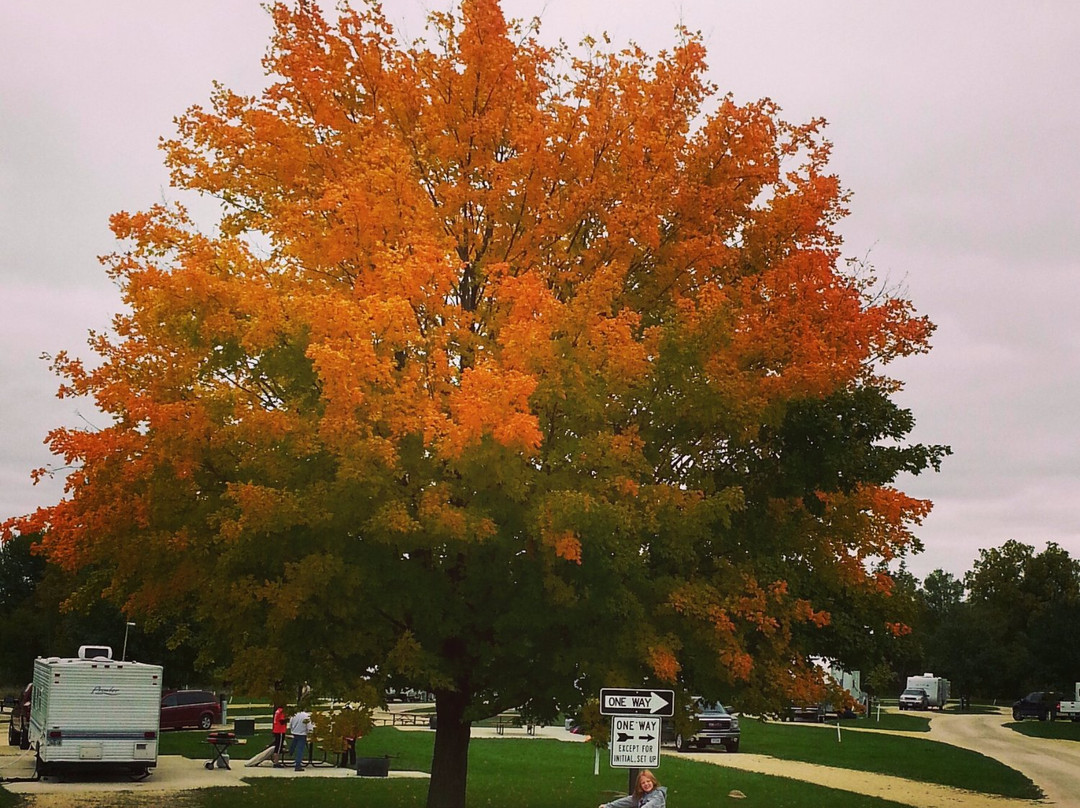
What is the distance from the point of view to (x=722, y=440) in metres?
16.2

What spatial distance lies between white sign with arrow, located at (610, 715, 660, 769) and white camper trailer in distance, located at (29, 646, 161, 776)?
17.5 metres

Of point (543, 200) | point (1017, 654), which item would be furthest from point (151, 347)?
point (1017, 654)

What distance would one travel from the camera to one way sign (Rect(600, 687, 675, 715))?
Result: 11719mm

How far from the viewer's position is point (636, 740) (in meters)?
11.7

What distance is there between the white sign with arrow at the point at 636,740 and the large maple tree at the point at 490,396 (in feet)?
7.15

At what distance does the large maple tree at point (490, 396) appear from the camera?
46.0 ft

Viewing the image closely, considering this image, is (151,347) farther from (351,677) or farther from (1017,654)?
(1017,654)

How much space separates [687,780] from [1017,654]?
2925 inches

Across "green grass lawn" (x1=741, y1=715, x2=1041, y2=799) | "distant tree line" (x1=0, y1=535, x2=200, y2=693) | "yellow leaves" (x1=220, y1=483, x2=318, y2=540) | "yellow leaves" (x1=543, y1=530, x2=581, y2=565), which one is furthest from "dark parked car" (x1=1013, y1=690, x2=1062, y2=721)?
"yellow leaves" (x1=220, y1=483, x2=318, y2=540)

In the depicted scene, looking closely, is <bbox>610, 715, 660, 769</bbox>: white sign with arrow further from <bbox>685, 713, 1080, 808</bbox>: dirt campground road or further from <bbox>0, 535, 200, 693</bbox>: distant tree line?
<bbox>0, 535, 200, 693</bbox>: distant tree line

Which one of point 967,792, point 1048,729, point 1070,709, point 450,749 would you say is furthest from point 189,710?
point 1070,709

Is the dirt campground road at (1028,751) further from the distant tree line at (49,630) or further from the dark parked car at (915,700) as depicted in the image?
the distant tree line at (49,630)

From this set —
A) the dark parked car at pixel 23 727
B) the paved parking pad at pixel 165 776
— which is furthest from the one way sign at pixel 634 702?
the dark parked car at pixel 23 727

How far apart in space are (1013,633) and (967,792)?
9151 cm
